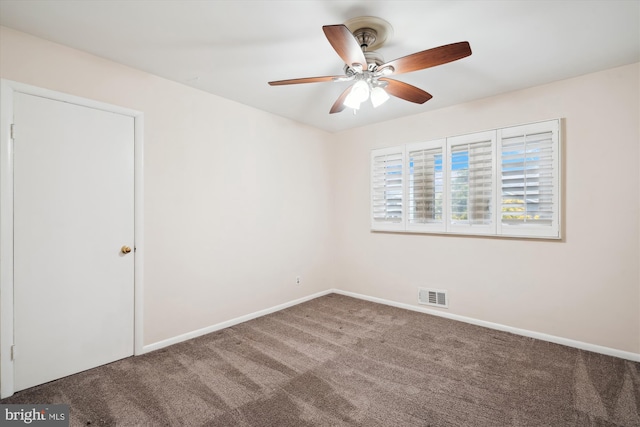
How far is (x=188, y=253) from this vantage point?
10.0 feet

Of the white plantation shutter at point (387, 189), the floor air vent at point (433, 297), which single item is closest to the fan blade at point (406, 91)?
the white plantation shutter at point (387, 189)

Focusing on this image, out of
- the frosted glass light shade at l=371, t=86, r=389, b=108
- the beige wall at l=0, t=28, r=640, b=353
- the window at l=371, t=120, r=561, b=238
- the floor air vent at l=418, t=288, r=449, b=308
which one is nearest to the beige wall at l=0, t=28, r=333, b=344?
the beige wall at l=0, t=28, r=640, b=353

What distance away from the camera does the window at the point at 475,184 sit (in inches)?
119

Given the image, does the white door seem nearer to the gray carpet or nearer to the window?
the gray carpet

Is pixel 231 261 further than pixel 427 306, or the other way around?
pixel 427 306

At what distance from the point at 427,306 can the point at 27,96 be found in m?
4.37

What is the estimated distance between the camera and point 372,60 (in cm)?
211

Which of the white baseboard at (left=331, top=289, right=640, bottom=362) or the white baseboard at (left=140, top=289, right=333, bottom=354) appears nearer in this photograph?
the white baseboard at (left=331, top=289, right=640, bottom=362)

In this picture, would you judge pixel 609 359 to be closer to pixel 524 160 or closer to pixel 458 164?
pixel 524 160

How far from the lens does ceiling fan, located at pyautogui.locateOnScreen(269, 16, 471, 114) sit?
1733 mm

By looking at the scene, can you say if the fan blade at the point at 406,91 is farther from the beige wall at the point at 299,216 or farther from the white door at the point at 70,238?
the white door at the point at 70,238

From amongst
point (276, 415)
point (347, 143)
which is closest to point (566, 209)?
point (347, 143)

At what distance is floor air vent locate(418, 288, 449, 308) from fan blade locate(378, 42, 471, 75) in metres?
2.73

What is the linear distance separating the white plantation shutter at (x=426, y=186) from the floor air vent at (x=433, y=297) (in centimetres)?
78
